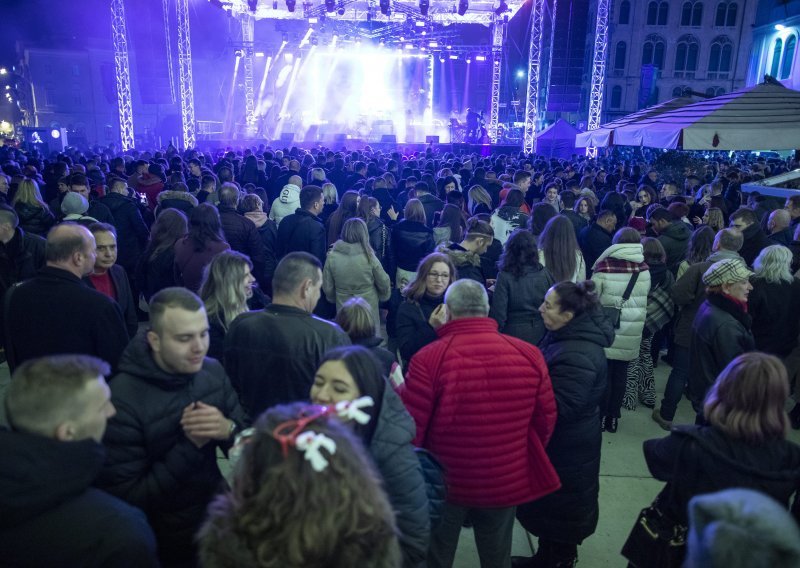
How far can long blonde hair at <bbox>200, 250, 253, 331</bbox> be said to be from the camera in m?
3.39

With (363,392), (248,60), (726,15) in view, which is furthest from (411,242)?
(726,15)

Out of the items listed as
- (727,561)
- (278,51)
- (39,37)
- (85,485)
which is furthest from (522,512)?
(39,37)

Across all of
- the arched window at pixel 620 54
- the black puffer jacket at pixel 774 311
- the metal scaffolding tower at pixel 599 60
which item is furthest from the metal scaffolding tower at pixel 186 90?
the arched window at pixel 620 54

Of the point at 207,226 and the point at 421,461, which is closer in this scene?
the point at 421,461

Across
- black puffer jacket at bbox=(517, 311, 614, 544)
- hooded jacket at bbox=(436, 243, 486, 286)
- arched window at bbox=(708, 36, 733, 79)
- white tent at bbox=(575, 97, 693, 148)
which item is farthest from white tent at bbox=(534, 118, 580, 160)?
arched window at bbox=(708, 36, 733, 79)

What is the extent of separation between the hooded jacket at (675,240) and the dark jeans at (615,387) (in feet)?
5.34

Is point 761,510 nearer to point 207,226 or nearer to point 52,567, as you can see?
point 52,567

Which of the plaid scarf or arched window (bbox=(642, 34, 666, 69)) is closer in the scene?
the plaid scarf

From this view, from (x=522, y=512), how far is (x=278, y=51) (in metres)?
29.6

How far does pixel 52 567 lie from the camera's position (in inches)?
60.9

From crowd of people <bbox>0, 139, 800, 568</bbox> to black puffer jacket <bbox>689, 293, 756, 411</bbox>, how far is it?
0.01m

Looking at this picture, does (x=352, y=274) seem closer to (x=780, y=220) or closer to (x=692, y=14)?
(x=780, y=220)

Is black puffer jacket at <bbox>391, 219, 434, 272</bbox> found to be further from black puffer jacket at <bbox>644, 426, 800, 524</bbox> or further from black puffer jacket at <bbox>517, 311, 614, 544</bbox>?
black puffer jacket at <bbox>644, 426, 800, 524</bbox>

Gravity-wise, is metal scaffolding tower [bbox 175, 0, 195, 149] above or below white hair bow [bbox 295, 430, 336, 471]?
above
